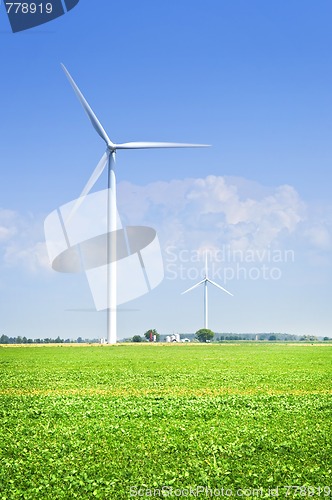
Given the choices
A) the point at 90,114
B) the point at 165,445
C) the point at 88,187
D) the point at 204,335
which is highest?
the point at 90,114

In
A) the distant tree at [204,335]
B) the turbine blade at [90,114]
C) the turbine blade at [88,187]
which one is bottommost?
the distant tree at [204,335]

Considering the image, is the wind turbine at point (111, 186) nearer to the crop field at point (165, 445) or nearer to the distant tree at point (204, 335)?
the crop field at point (165, 445)

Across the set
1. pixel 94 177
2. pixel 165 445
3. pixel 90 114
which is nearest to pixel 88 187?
pixel 94 177

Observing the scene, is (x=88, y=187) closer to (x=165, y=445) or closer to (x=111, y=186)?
(x=111, y=186)

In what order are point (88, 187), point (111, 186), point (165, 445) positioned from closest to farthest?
point (165, 445) → point (88, 187) → point (111, 186)

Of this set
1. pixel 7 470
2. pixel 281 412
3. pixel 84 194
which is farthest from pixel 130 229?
pixel 7 470

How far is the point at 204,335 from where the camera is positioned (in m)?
160

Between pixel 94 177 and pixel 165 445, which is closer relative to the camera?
pixel 165 445

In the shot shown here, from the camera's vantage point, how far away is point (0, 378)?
1287 inches

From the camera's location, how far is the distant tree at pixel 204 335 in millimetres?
158275

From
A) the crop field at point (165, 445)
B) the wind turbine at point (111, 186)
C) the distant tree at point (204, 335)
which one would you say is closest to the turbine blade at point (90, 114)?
the wind turbine at point (111, 186)

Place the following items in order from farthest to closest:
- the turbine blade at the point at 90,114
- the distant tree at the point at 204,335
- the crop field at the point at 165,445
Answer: the distant tree at the point at 204,335 → the turbine blade at the point at 90,114 → the crop field at the point at 165,445

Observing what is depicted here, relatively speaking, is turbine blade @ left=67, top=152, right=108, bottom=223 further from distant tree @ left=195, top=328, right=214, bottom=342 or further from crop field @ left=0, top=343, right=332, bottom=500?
distant tree @ left=195, top=328, right=214, bottom=342

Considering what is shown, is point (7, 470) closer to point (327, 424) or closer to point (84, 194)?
point (327, 424)
